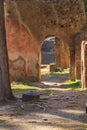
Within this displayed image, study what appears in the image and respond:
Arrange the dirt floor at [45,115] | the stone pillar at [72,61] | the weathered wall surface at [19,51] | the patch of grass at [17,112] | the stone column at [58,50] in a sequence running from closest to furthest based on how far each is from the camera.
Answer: the dirt floor at [45,115], the patch of grass at [17,112], the weathered wall surface at [19,51], the stone pillar at [72,61], the stone column at [58,50]

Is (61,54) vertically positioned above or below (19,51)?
below

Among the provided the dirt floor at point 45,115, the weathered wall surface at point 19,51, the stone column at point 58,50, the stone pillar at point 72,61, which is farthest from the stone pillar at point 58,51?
the dirt floor at point 45,115

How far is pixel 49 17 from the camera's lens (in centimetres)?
1895

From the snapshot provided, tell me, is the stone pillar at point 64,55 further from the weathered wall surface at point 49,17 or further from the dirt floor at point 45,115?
the dirt floor at point 45,115

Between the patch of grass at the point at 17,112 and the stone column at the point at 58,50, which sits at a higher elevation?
the stone column at the point at 58,50

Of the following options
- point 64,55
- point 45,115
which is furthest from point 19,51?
point 64,55

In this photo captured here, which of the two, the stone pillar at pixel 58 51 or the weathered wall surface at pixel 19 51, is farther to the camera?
the stone pillar at pixel 58 51

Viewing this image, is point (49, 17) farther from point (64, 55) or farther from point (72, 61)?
point (64, 55)

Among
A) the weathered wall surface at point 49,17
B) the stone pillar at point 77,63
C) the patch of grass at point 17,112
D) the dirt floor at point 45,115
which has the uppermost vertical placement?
the weathered wall surface at point 49,17

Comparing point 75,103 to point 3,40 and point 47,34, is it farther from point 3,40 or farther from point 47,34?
point 47,34

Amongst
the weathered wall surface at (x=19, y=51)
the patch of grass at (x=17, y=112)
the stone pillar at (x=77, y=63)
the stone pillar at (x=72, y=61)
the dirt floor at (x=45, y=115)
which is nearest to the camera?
the dirt floor at (x=45, y=115)

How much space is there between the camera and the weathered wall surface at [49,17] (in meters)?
18.7

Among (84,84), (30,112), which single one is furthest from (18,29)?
(30,112)

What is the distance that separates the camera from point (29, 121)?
7.66 m
